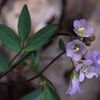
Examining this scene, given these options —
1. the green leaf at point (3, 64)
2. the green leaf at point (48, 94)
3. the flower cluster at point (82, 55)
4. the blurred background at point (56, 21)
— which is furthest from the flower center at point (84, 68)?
the blurred background at point (56, 21)

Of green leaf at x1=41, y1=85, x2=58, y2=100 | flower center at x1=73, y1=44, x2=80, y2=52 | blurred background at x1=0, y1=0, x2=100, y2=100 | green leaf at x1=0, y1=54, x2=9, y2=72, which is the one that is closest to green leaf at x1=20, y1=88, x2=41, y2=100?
green leaf at x1=41, y1=85, x2=58, y2=100

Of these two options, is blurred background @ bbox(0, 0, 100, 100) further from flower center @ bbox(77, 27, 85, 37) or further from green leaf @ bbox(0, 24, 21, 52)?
flower center @ bbox(77, 27, 85, 37)

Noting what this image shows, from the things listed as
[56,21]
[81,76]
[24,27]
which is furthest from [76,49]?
[56,21]

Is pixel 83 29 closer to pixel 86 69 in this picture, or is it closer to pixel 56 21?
pixel 86 69

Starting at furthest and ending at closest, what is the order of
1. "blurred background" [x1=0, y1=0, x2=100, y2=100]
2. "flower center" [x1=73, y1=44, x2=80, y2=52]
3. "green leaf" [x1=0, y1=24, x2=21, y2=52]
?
1. "blurred background" [x1=0, y1=0, x2=100, y2=100]
2. "green leaf" [x1=0, y1=24, x2=21, y2=52]
3. "flower center" [x1=73, y1=44, x2=80, y2=52]

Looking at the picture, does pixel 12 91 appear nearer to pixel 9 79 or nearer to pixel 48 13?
pixel 9 79

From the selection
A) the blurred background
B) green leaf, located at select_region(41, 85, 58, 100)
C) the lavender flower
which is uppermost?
the lavender flower
